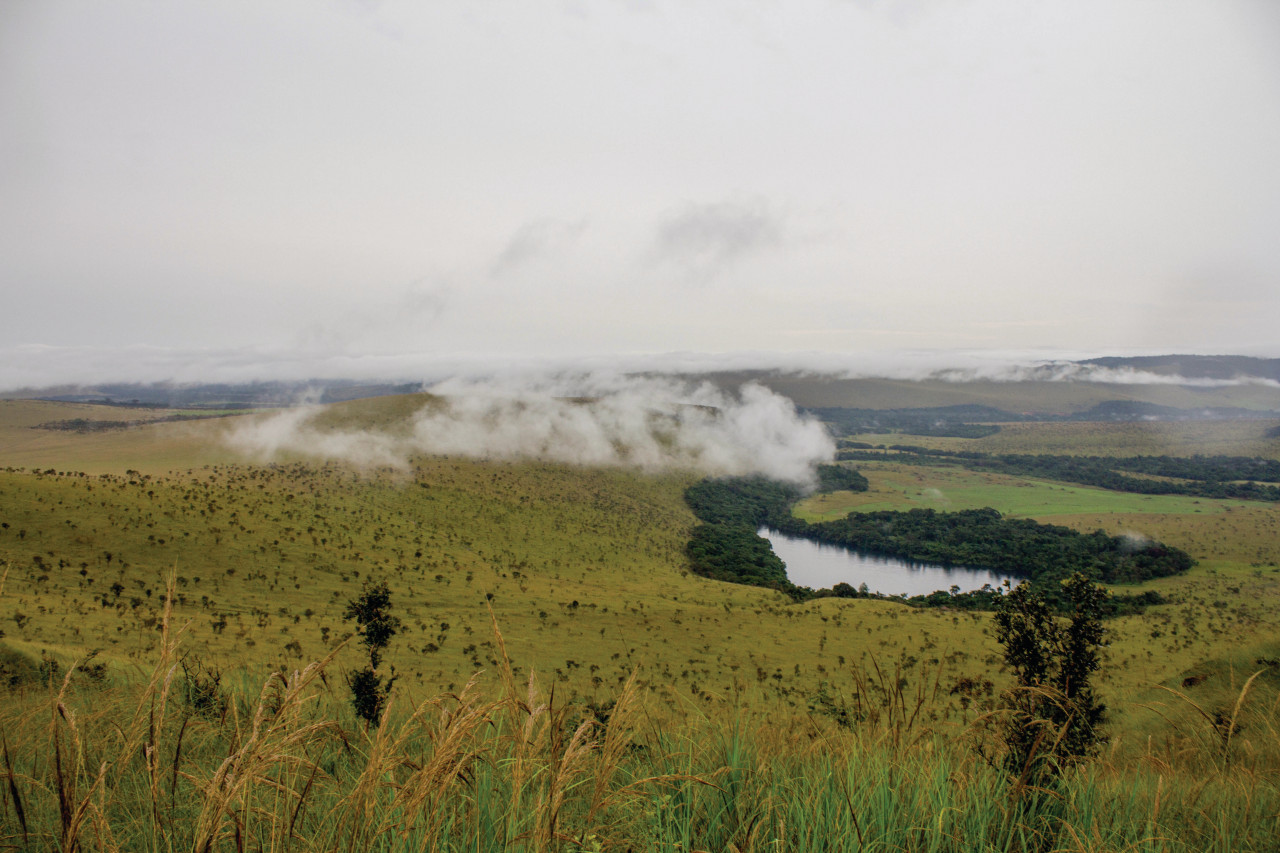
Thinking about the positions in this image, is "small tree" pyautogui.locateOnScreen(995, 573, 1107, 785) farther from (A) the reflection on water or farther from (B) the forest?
(B) the forest

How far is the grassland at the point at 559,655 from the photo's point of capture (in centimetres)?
234

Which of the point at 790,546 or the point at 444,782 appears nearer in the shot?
the point at 444,782

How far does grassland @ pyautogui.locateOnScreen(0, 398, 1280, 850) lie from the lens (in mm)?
2340

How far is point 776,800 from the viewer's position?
251 centimetres

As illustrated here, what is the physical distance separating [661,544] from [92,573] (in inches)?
2318

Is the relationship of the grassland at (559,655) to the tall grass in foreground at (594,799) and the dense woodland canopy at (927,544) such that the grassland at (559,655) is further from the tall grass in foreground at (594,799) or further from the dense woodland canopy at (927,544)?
the dense woodland canopy at (927,544)

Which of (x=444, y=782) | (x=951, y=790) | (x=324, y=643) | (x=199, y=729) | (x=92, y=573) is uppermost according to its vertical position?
(x=444, y=782)

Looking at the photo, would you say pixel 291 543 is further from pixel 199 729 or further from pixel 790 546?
pixel 790 546

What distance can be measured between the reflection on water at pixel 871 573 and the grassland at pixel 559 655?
66.0 feet

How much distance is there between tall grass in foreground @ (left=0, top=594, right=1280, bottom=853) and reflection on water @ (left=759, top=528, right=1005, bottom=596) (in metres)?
74.6

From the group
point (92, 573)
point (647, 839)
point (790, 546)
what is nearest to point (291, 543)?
point (92, 573)

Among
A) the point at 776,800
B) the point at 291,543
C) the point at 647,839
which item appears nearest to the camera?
A: the point at 647,839

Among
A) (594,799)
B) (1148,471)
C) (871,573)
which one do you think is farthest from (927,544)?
(1148,471)

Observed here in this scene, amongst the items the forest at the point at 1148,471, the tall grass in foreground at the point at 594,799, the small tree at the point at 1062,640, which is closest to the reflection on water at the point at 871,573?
the small tree at the point at 1062,640
